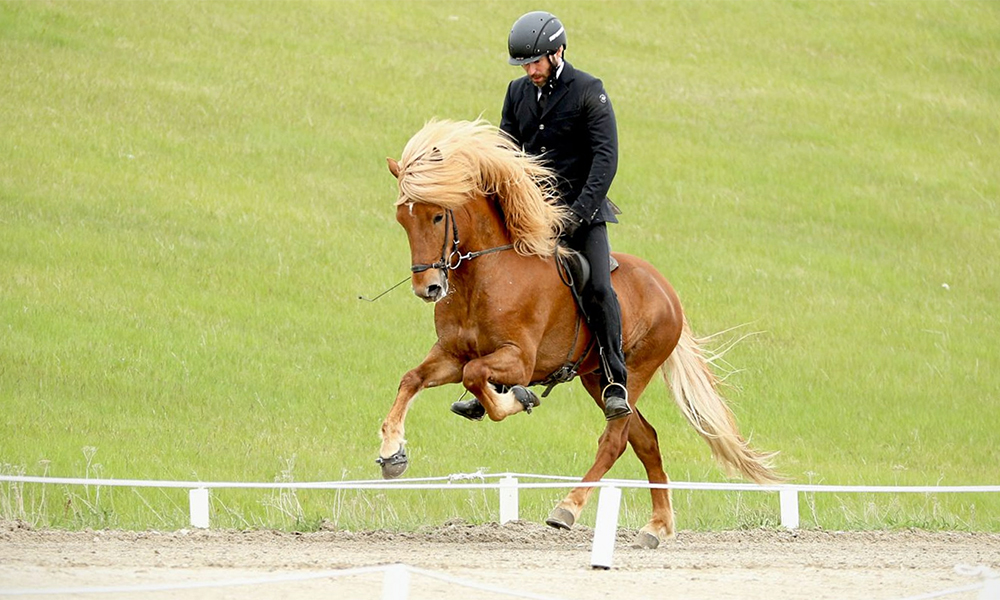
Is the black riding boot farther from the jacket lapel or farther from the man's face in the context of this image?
the man's face

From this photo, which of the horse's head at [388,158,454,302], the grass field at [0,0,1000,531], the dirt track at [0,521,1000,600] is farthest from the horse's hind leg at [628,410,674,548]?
the horse's head at [388,158,454,302]

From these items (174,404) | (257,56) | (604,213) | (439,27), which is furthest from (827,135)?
(604,213)

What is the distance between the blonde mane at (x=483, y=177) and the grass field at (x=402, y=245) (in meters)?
2.76

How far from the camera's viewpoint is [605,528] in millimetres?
7008

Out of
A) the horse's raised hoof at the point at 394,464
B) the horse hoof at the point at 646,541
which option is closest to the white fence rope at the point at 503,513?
the horse's raised hoof at the point at 394,464

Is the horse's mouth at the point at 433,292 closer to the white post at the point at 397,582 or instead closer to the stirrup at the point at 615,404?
the stirrup at the point at 615,404

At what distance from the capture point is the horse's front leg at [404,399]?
7473 millimetres

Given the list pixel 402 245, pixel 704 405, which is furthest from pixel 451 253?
pixel 402 245

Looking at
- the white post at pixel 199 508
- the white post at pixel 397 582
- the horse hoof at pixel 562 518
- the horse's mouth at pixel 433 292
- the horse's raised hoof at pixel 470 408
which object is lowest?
the white post at pixel 397 582

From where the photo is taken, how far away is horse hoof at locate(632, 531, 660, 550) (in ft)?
29.2

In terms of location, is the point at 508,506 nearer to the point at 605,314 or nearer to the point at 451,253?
the point at 605,314

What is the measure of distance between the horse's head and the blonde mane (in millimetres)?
61

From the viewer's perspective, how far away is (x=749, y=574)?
23.3ft

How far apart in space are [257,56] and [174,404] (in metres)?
15.1
